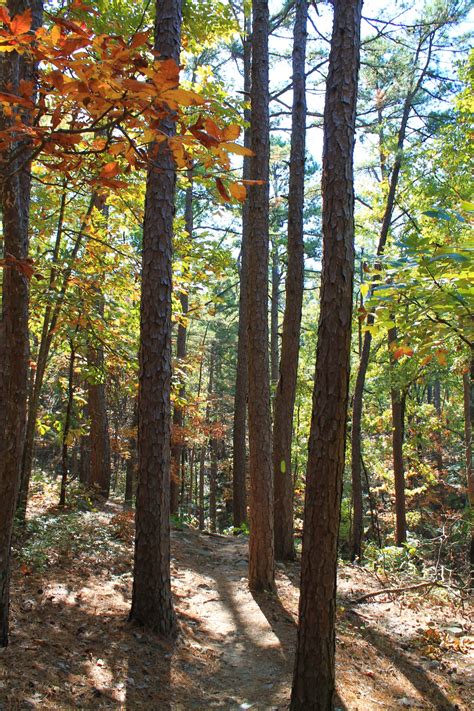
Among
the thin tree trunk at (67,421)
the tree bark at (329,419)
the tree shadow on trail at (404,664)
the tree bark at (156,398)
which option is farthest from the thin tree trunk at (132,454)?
the tree bark at (329,419)

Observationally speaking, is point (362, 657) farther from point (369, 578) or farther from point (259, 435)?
point (369, 578)

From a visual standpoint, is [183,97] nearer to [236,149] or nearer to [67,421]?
[236,149]

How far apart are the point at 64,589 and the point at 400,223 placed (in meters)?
13.5

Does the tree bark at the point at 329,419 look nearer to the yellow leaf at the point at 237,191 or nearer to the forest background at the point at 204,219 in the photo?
the forest background at the point at 204,219

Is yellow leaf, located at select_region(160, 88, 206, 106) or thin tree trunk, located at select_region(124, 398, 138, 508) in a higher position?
yellow leaf, located at select_region(160, 88, 206, 106)

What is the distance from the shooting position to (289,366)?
347 inches

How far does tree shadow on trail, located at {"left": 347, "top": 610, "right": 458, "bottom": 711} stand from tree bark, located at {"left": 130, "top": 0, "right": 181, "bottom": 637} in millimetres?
2311

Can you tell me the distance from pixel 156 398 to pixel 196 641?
2481 millimetres

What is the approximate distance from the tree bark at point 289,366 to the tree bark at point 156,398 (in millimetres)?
3730

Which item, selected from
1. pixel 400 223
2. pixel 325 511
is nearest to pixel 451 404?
pixel 400 223

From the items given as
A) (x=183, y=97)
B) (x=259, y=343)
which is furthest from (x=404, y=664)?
(x=183, y=97)

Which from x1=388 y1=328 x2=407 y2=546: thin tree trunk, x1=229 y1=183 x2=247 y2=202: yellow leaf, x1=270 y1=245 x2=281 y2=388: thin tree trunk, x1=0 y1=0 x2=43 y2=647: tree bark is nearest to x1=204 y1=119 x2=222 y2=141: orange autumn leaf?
x1=229 y1=183 x2=247 y2=202: yellow leaf

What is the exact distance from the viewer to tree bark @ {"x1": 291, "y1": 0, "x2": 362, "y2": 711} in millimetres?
3510

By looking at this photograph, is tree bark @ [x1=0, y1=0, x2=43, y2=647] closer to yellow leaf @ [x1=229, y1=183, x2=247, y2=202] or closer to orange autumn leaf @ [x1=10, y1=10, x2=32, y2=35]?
orange autumn leaf @ [x1=10, y1=10, x2=32, y2=35]
